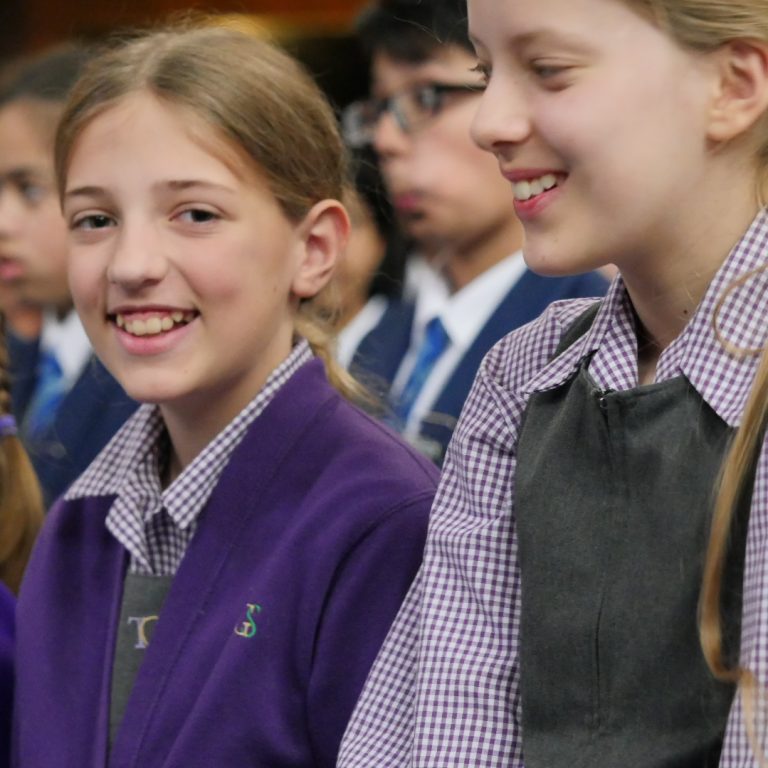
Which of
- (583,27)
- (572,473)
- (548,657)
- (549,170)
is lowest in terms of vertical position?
(548,657)

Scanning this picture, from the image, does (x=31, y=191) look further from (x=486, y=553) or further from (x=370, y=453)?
(x=486, y=553)

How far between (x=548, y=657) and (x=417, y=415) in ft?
3.71

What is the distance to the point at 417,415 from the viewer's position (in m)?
2.39

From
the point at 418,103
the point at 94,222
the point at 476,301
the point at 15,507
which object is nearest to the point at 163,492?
the point at 94,222

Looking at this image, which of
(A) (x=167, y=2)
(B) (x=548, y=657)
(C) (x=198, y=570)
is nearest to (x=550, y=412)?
(B) (x=548, y=657)

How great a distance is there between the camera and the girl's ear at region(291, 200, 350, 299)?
1.81m

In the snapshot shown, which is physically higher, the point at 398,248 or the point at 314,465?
the point at 398,248

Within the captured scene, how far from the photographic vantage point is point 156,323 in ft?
5.61

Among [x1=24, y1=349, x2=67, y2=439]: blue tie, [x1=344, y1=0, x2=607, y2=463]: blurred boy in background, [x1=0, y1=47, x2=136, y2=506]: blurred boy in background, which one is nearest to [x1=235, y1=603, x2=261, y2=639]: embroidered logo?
[x1=344, y1=0, x2=607, y2=463]: blurred boy in background

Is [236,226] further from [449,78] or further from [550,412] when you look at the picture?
[449,78]

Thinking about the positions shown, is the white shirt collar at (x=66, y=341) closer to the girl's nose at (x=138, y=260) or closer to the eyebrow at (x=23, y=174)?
the eyebrow at (x=23, y=174)

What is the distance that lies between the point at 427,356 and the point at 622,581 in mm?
1433

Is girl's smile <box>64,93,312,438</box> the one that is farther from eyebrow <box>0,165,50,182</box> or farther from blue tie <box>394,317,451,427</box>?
eyebrow <box>0,165,50,182</box>

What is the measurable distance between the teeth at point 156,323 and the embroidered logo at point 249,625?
1.10ft
